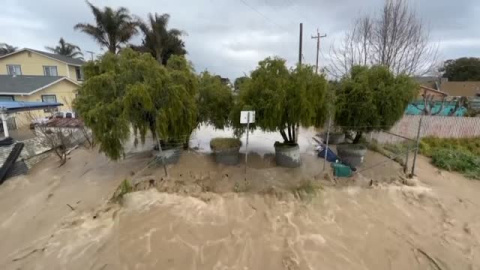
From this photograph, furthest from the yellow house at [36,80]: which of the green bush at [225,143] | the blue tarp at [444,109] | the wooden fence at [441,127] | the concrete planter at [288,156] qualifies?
the blue tarp at [444,109]

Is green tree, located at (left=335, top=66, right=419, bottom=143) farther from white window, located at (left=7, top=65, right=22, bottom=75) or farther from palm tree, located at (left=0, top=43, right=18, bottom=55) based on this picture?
palm tree, located at (left=0, top=43, right=18, bottom=55)

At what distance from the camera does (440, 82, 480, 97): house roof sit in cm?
2888

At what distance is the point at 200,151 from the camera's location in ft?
29.6

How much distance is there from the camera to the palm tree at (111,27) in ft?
69.4

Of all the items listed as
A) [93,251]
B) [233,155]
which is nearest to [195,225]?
[93,251]

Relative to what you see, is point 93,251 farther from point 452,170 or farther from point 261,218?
point 452,170

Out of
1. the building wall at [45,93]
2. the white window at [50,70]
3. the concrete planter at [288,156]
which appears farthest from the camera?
the white window at [50,70]

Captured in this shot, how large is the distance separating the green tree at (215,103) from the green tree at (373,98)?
3.46 meters

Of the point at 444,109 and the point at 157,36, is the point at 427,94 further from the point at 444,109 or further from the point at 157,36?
the point at 157,36

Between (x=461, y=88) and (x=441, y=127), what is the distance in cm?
2609

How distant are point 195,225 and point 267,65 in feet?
15.1

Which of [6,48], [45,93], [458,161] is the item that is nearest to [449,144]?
[458,161]

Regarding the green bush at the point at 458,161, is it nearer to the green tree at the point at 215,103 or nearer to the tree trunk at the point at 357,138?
the tree trunk at the point at 357,138

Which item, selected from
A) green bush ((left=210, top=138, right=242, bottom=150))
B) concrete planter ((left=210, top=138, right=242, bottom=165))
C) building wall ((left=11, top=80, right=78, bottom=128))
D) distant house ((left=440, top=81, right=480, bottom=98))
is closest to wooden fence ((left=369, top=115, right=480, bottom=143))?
green bush ((left=210, top=138, right=242, bottom=150))
